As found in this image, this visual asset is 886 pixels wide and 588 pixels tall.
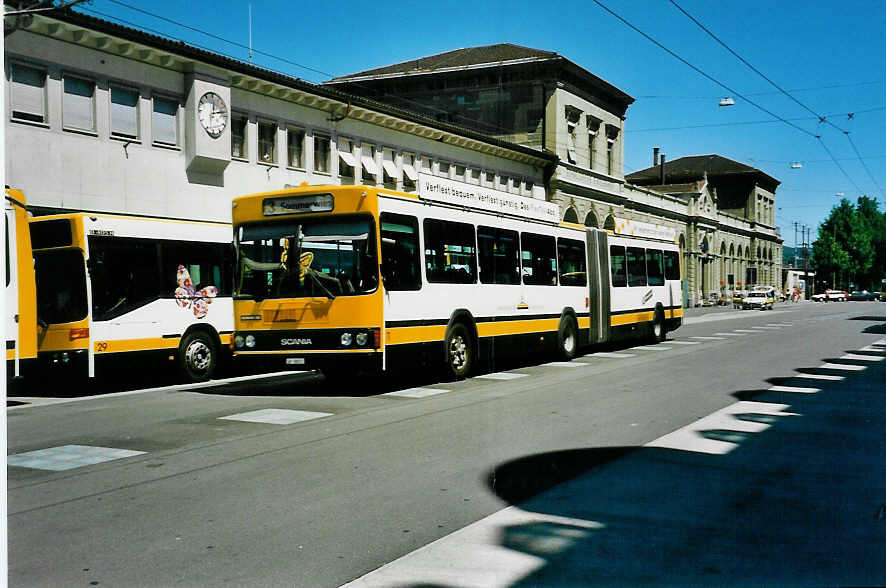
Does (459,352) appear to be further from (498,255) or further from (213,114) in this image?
(213,114)

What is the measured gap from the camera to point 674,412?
36.5 feet

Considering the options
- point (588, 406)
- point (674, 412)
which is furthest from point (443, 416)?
point (674, 412)

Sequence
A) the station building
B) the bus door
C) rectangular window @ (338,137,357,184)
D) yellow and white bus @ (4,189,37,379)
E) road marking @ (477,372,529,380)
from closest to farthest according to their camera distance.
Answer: yellow and white bus @ (4,189,37,379)
road marking @ (477,372,529,380)
the bus door
rectangular window @ (338,137,357,184)
the station building

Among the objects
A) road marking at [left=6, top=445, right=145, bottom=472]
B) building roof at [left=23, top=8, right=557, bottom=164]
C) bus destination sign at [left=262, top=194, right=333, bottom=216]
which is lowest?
road marking at [left=6, top=445, right=145, bottom=472]

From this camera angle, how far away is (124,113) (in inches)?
1019

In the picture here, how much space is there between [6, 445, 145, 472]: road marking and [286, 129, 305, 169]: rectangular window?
945 inches

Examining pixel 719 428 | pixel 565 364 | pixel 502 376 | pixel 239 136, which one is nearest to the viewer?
pixel 719 428

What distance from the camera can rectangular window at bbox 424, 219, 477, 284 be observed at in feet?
48.2

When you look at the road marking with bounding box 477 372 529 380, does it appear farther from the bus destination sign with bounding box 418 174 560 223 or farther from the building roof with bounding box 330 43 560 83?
the building roof with bounding box 330 43 560 83

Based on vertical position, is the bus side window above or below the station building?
below

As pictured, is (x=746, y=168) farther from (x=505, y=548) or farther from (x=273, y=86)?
Result: (x=505, y=548)

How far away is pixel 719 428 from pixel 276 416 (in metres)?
5.24

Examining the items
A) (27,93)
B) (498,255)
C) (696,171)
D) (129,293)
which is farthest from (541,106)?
(696,171)

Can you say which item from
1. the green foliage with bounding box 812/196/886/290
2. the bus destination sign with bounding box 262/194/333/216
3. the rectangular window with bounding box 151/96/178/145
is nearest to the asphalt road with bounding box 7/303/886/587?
the bus destination sign with bounding box 262/194/333/216
